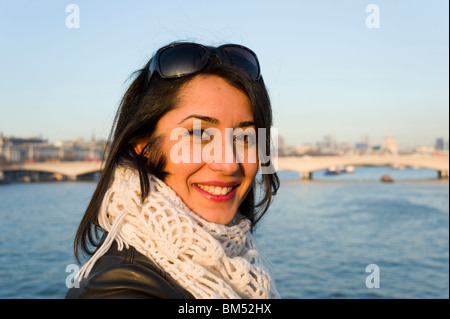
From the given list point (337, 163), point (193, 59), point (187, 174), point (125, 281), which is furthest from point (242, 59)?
point (337, 163)

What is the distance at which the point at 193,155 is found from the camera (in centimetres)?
69

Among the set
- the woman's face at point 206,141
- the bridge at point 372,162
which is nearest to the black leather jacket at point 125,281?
the woman's face at point 206,141

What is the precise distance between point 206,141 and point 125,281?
8.8 inches

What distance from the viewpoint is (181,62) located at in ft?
2.31

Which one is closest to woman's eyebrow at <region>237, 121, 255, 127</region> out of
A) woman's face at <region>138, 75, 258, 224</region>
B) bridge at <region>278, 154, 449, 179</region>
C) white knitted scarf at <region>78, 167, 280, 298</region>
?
woman's face at <region>138, 75, 258, 224</region>

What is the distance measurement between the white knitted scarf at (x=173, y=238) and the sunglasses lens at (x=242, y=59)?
0.21 m

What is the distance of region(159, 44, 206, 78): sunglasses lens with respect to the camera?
0.70m

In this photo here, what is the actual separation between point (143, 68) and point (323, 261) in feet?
26.6

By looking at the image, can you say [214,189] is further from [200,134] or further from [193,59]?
[193,59]

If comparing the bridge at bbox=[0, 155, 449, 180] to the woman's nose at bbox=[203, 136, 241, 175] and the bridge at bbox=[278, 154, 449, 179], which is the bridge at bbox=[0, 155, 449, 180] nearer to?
the bridge at bbox=[278, 154, 449, 179]

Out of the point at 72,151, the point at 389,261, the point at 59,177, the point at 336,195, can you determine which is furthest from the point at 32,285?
the point at 72,151

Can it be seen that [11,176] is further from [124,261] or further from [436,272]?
[124,261]

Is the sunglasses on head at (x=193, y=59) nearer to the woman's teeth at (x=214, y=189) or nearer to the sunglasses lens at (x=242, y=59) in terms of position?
Answer: the sunglasses lens at (x=242, y=59)

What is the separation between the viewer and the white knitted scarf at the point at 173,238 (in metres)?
0.64
